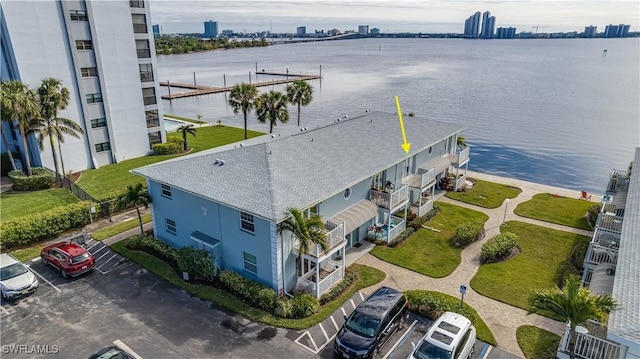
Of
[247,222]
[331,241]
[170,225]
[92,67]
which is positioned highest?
[92,67]

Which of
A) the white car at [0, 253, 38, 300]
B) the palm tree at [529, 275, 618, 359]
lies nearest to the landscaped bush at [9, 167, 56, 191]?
the white car at [0, 253, 38, 300]

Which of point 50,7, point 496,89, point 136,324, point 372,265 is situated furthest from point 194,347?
point 496,89

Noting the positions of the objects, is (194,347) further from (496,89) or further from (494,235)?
(496,89)

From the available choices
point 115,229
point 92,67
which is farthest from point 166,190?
point 92,67

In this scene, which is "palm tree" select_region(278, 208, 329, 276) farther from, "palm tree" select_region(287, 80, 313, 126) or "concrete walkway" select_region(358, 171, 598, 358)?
"palm tree" select_region(287, 80, 313, 126)

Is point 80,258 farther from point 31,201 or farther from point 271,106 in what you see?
point 271,106

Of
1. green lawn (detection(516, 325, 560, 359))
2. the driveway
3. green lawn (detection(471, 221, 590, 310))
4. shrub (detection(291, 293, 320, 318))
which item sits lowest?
green lawn (detection(471, 221, 590, 310))

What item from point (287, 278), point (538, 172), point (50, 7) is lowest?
point (538, 172)
